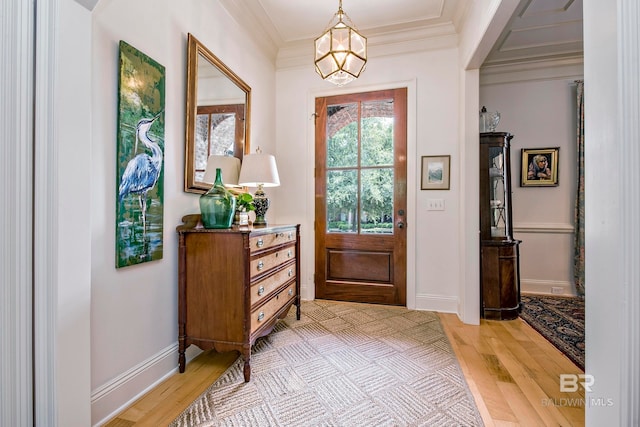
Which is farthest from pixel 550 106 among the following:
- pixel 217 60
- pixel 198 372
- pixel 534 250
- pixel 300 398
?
pixel 198 372

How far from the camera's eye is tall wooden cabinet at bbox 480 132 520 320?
2.71m

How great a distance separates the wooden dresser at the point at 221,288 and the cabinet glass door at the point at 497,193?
7.48ft

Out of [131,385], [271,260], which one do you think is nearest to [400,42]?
[271,260]

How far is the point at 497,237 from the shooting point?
9.21ft

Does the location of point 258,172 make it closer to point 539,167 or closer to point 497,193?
point 497,193

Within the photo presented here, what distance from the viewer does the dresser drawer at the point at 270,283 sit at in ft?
5.88

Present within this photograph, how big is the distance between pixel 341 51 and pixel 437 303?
2.49 metres

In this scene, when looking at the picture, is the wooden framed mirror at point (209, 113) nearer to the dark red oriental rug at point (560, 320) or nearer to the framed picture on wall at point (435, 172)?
the framed picture on wall at point (435, 172)

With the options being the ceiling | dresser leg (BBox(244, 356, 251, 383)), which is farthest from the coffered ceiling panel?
dresser leg (BBox(244, 356, 251, 383))

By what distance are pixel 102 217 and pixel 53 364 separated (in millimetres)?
631

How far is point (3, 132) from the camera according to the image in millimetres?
→ 994

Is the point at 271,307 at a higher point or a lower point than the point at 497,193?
lower

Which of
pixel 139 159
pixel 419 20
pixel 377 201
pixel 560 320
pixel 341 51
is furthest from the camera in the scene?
pixel 377 201

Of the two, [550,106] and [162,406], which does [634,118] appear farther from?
[550,106]
